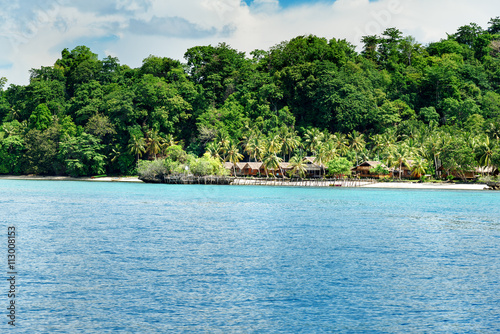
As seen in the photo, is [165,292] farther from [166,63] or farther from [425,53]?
[425,53]

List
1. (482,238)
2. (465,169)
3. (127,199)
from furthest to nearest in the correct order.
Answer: (465,169), (127,199), (482,238)

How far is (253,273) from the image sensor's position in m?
24.1

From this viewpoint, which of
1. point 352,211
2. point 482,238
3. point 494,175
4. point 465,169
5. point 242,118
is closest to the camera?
point 482,238

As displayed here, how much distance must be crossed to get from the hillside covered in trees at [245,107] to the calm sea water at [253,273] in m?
57.9

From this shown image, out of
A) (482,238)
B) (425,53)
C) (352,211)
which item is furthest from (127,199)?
(425,53)

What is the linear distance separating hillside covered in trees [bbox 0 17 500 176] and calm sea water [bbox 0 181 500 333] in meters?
57.9

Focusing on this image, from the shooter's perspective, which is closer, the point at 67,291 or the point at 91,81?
the point at 67,291

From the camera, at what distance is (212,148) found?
106750 millimetres

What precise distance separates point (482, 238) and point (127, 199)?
41934 millimetres

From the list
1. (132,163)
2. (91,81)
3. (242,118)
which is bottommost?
(132,163)

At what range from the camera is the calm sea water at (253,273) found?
17.7 meters

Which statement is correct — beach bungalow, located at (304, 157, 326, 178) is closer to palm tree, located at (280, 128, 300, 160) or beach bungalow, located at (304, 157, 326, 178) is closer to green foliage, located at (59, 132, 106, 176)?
palm tree, located at (280, 128, 300, 160)

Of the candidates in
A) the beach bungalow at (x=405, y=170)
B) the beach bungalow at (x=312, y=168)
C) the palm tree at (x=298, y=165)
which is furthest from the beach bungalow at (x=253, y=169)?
the beach bungalow at (x=405, y=170)

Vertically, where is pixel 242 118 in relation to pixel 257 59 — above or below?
below
